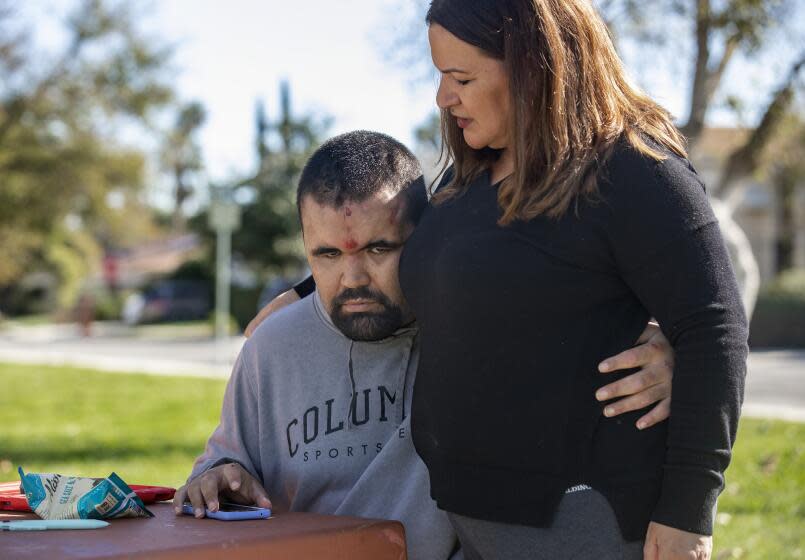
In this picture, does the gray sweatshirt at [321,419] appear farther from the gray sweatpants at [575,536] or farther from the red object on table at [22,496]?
the gray sweatpants at [575,536]

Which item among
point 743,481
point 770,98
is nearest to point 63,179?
point 770,98

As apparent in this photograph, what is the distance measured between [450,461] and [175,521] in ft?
1.78

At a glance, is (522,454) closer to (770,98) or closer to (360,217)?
(360,217)

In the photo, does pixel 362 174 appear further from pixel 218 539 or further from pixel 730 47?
pixel 730 47

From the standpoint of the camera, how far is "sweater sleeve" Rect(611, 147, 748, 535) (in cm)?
187

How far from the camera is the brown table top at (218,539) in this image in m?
1.82

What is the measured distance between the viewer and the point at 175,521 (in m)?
2.14

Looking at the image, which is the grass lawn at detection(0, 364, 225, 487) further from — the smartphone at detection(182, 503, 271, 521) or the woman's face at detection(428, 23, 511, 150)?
the woman's face at detection(428, 23, 511, 150)

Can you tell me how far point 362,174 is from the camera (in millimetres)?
2479

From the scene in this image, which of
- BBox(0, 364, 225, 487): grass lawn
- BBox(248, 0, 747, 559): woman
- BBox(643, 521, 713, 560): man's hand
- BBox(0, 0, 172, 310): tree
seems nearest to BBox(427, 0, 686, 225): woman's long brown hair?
BBox(248, 0, 747, 559): woman

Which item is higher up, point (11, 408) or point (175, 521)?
point (175, 521)

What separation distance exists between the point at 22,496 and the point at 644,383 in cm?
128

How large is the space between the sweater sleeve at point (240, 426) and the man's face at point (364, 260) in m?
0.30

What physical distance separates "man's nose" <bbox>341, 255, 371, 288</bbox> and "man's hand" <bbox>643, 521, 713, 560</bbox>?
85 cm
